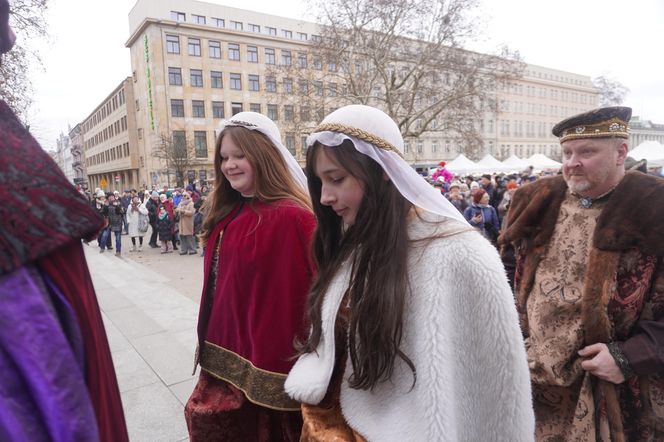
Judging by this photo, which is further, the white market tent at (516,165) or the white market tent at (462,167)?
the white market tent at (516,165)

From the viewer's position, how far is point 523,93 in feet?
207

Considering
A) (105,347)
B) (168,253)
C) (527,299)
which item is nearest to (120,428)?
(105,347)

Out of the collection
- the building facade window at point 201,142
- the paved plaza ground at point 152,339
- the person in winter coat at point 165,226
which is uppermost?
the building facade window at point 201,142

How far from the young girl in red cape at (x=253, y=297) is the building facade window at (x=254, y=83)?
139 feet

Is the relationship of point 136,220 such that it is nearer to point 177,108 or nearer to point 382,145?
point 382,145

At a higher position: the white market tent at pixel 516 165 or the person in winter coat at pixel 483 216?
the white market tent at pixel 516 165

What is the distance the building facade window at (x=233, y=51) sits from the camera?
4075cm

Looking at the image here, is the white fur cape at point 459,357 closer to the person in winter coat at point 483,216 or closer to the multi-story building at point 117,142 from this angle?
the person in winter coat at point 483,216

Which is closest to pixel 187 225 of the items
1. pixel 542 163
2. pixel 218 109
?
pixel 542 163

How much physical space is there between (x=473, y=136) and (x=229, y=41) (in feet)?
94.8

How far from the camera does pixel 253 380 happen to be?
5.88ft

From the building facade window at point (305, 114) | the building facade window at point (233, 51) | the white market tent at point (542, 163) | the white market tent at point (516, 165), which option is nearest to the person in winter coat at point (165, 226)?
the building facade window at point (305, 114)

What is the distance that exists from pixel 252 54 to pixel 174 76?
8335 mm

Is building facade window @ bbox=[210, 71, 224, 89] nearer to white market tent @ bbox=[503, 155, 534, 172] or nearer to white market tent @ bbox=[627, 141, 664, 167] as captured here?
white market tent @ bbox=[503, 155, 534, 172]
